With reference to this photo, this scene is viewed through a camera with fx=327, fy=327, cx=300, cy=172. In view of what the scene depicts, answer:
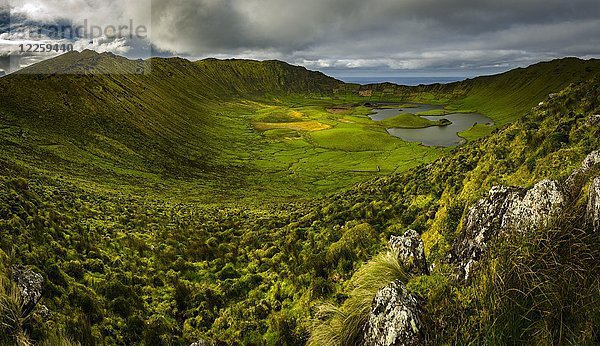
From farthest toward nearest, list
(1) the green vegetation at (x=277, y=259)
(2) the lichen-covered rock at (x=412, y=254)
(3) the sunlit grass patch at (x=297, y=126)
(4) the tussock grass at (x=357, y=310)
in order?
(3) the sunlit grass patch at (x=297, y=126)
(2) the lichen-covered rock at (x=412, y=254)
(4) the tussock grass at (x=357, y=310)
(1) the green vegetation at (x=277, y=259)

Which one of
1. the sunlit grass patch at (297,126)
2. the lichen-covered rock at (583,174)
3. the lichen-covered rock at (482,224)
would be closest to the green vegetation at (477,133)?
the sunlit grass patch at (297,126)

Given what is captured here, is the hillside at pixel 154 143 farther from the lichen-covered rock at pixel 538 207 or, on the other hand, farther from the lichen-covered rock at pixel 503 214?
the lichen-covered rock at pixel 538 207

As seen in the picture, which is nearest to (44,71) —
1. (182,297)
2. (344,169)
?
(344,169)

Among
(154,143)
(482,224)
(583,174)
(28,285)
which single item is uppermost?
(583,174)

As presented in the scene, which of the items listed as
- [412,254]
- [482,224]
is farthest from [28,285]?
[482,224]

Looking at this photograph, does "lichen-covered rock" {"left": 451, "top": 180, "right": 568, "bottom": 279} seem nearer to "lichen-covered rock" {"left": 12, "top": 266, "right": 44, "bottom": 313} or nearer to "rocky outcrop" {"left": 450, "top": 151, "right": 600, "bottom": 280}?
"rocky outcrop" {"left": 450, "top": 151, "right": 600, "bottom": 280}

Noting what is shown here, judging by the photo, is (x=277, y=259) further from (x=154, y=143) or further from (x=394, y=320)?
(x=154, y=143)
